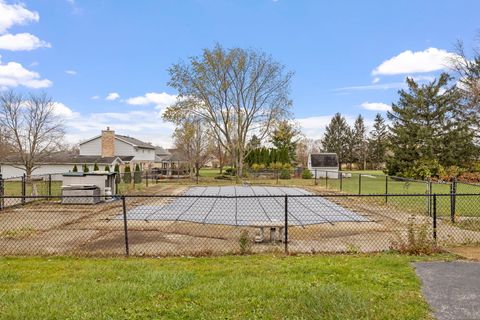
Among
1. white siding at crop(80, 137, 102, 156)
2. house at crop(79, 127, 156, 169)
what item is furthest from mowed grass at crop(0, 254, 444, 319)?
white siding at crop(80, 137, 102, 156)

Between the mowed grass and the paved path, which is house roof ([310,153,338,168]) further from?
the paved path

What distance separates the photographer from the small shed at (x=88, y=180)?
56.4 ft

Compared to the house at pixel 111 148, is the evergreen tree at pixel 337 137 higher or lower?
higher

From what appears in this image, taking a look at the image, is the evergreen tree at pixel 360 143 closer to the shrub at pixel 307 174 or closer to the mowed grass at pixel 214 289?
the shrub at pixel 307 174

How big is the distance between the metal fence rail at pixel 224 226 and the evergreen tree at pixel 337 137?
56.1 m

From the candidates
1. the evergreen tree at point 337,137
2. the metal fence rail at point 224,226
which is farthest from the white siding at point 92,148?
the evergreen tree at point 337,137

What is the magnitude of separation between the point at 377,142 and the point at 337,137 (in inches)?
293

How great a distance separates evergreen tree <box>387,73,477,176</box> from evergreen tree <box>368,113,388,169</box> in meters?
26.3

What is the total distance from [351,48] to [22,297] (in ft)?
63.9

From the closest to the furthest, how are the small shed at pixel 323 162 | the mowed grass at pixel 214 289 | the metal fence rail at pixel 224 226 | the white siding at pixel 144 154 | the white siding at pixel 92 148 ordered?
the mowed grass at pixel 214 289 < the metal fence rail at pixel 224 226 < the small shed at pixel 323 162 < the white siding at pixel 92 148 < the white siding at pixel 144 154

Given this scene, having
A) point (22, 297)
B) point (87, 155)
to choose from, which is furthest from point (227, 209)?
point (87, 155)

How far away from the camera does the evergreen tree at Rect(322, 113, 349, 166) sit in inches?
2859

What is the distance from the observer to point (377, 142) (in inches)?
2694

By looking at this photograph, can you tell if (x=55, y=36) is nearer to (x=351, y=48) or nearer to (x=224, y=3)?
(x=224, y=3)
